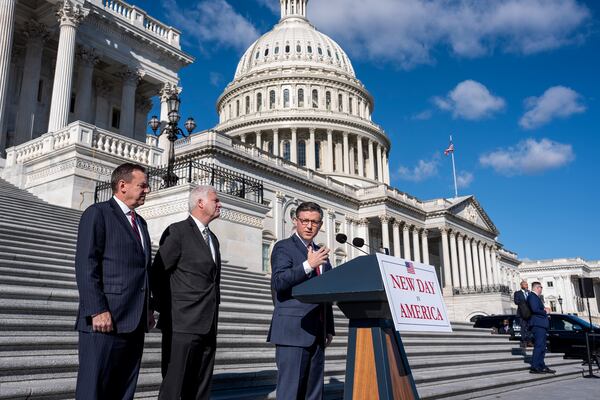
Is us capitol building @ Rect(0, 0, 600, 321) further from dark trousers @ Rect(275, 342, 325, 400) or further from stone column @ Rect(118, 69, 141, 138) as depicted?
dark trousers @ Rect(275, 342, 325, 400)

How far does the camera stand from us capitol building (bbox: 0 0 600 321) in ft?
66.2

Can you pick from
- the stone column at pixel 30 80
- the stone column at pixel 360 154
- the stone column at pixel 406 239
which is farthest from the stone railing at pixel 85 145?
the stone column at pixel 360 154

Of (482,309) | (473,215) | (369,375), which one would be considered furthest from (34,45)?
(473,215)

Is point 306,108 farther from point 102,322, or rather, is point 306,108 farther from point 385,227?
point 102,322

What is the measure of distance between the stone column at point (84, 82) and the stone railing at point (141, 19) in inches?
111

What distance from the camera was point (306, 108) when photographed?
76500 millimetres

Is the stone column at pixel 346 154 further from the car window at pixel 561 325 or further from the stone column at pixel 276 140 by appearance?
the car window at pixel 561 325

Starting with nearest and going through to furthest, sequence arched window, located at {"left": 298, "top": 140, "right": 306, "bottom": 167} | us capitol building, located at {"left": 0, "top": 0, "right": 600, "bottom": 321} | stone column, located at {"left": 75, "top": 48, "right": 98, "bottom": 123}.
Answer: us capitol building, located at {"left": 0, "top": 0, "right": 600, "bottom": 321}
stone column, located at {"left": 75, "top": 48, "right": 98, "bottom": 123}
arched window, located at {"left": 298, "top": 140, "right": 306, "bottom": 167}

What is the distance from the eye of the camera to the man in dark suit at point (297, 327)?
466cm

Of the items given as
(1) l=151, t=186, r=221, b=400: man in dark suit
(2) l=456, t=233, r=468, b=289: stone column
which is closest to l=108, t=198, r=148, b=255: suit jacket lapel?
(1) l=151, t=186, r=221, b=400: man in dark suit

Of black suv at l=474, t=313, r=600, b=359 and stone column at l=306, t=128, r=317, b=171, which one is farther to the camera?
stone column at l=306, t=128, r=317, b=171

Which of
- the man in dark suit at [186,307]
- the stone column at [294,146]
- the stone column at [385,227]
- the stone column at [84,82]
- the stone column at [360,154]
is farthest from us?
the stone column at [360,154]

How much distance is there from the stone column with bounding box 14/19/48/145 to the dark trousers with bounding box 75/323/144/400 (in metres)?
25.6

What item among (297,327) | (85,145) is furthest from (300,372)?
(85,145)
